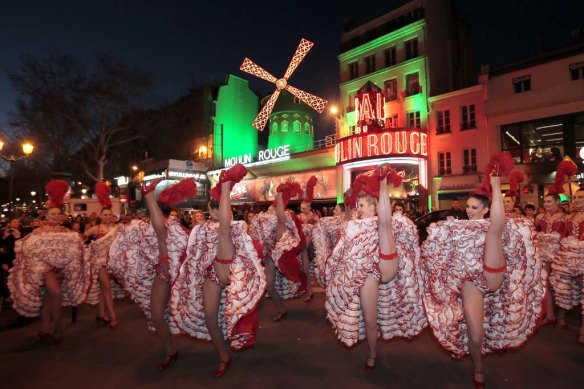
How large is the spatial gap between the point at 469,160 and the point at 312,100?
11641 mm

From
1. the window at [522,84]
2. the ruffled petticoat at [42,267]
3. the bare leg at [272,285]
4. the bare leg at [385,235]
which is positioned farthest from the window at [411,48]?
the ruffled petticoat at [42,267]

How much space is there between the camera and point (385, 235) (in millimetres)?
3562

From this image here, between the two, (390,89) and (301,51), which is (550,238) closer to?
(390,89)

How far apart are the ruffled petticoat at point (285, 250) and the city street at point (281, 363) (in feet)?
2.57

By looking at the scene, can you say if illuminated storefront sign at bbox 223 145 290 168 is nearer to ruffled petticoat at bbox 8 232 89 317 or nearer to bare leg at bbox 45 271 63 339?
ruffled petticoat at bbox 8 232 89 317

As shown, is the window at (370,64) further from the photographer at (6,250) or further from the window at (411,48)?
the photographer at (6,250)

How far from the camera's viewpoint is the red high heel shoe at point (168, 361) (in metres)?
4.16

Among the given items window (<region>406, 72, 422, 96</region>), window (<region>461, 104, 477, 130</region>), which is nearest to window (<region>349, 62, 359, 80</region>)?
window (<region>406, 72, 422, 96</region>)

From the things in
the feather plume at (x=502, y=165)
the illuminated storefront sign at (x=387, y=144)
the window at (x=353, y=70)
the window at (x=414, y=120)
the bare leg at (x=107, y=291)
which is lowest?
the bare leg at (x=107, y=291)

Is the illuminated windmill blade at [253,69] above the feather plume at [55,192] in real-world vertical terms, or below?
above

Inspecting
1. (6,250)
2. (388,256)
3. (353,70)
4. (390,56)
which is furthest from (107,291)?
(353,70)

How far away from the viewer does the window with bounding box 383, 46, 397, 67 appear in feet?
75.0

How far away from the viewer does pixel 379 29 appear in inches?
933

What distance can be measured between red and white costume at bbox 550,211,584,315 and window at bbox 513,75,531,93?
50.9 feet
